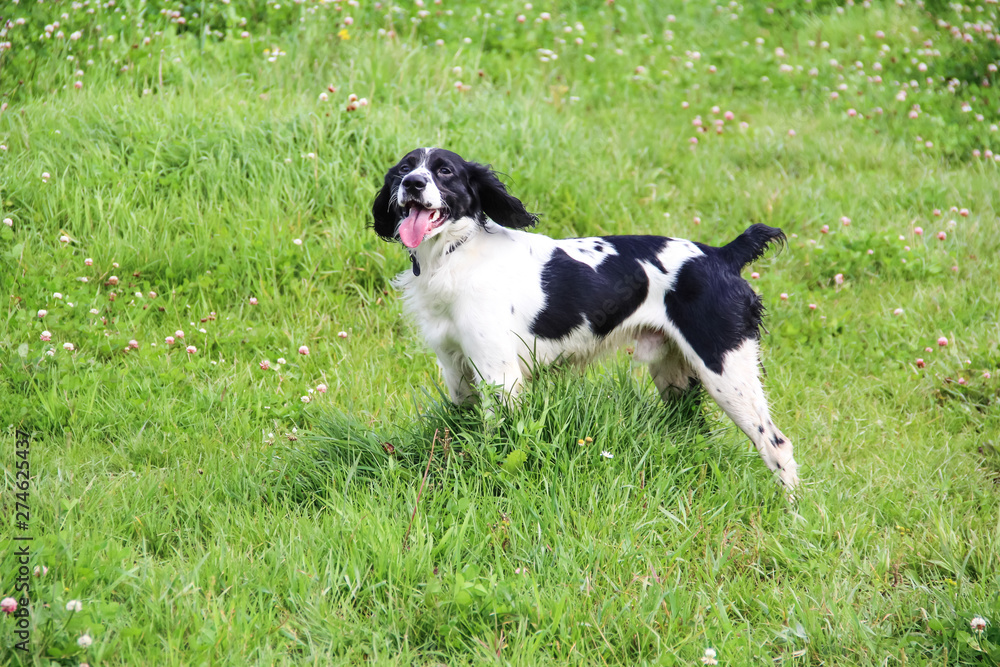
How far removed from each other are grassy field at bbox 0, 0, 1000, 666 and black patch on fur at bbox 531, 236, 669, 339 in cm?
25

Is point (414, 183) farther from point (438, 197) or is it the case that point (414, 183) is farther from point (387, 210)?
point (387, 210)

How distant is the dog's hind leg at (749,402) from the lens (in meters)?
3.43

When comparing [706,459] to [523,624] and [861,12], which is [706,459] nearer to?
[523,624]

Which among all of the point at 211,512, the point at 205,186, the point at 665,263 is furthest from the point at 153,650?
the point at 205,186

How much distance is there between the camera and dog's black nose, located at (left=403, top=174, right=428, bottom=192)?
323cm

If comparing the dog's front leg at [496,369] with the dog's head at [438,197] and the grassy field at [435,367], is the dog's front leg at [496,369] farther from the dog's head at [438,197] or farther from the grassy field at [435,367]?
the dog's head at [438,197]

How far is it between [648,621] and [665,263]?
1476mm

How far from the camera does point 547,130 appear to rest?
231 inches

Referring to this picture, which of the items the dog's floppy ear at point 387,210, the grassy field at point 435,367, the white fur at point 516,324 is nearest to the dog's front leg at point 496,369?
the white fur at point 516,324

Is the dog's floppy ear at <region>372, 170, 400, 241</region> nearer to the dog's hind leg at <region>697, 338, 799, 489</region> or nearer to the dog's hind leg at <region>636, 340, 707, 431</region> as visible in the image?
the dog's hind leg at <region>636, 340, 707, 431</region>

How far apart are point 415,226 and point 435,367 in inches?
47.1

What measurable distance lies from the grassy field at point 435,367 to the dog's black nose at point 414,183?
0.88 meters

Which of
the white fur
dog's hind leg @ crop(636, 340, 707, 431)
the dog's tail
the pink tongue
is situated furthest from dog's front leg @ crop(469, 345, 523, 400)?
the dog's tail

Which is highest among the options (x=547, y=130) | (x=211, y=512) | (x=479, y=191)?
(x=479, y=191)
